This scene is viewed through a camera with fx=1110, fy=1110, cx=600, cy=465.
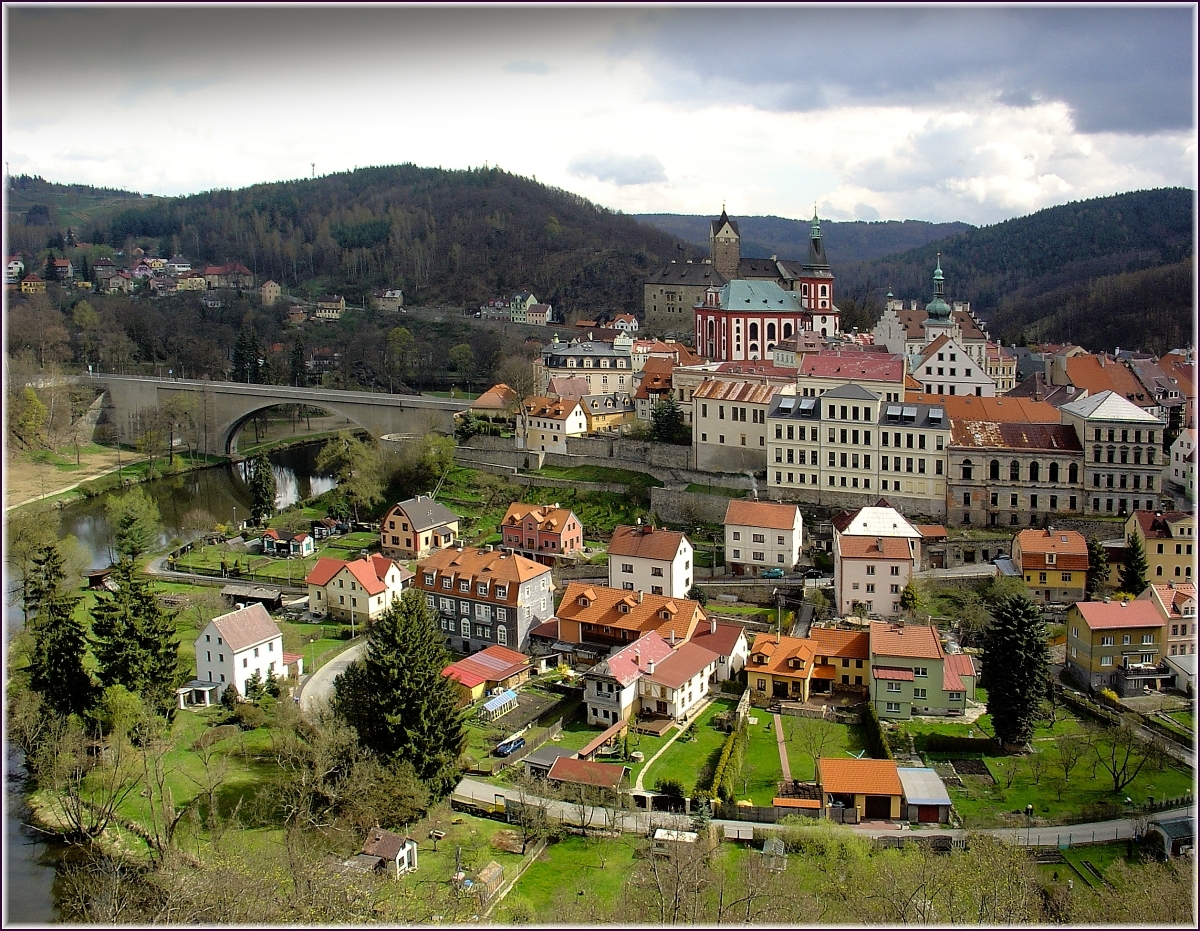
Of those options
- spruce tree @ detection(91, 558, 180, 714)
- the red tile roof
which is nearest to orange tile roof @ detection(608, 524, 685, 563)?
the red tile roof

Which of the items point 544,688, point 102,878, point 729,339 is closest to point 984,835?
point 544,688

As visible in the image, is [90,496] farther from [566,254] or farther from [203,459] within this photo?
[566,254]

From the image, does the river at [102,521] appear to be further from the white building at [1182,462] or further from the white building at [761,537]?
the white building at [1182,462]

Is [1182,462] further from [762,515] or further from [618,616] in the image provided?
[618,616]

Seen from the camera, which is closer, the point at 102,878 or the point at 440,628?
the point at 102,878

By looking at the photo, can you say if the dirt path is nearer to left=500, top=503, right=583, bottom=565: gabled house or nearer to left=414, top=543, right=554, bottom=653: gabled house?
left=414, top=543, right=554, bottom=653: gabled house
